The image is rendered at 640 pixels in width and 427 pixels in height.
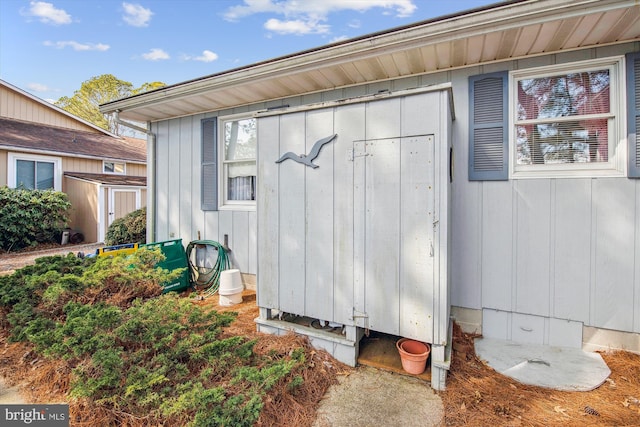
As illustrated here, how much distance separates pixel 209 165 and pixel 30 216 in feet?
25.1

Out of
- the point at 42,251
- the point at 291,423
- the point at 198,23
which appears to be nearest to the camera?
the point at 291,423

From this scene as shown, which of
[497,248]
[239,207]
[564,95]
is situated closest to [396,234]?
[497,248]

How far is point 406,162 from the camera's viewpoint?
2.20 metres

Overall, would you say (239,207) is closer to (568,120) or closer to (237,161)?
(237,161)

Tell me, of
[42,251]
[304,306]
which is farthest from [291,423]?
[42,251]

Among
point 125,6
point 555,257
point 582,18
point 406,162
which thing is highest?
point 125,6

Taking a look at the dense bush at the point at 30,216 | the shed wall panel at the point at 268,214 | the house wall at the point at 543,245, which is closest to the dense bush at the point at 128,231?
the dense bush at the point at 30,216

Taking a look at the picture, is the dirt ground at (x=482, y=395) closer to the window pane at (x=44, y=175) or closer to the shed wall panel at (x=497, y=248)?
the shed wall panel at (x=497, y=248)

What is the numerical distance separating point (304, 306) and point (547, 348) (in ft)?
7.42

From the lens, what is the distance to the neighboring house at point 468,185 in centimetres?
219

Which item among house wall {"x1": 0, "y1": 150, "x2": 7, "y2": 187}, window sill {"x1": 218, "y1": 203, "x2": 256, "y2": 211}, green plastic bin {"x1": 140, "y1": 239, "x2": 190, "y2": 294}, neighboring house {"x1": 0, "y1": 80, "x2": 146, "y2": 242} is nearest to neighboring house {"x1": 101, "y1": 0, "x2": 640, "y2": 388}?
window sill {"x1": 218, "y1": 203, "x2": 256, "y2": 211}

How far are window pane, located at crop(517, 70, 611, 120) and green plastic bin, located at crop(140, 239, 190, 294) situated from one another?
4.71m

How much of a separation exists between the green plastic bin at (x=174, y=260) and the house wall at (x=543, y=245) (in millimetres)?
3727

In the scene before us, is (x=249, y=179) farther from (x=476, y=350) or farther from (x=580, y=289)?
(x=580, y=289)
